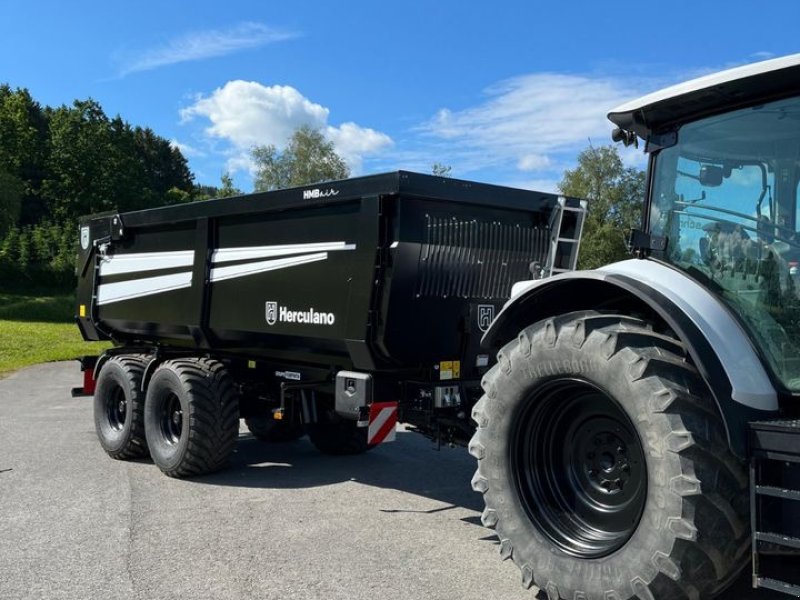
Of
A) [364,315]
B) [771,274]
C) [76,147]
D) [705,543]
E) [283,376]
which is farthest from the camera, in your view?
[76,147]

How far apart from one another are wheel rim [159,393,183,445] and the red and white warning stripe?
2449 millimetres

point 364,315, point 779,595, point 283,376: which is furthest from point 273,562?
point 779,595

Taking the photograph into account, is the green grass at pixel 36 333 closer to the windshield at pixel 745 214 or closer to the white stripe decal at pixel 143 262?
the white stripe decal at pixel 143 262

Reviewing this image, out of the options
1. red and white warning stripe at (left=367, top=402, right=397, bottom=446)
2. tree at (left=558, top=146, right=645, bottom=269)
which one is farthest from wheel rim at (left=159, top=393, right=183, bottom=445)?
tree at (left=558, top=146, right=645, bottom=269)

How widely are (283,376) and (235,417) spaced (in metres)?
0.70

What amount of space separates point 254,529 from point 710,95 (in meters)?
3.95

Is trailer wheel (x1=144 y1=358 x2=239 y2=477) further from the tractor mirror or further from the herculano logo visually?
the tractor mirror

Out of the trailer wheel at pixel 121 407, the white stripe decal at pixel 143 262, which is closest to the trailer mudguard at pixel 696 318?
the white stripe decal at pixel 143 262

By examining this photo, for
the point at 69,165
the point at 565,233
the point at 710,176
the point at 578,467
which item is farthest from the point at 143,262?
the point at 69,165

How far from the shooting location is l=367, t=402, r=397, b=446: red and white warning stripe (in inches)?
213

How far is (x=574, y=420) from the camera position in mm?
3793

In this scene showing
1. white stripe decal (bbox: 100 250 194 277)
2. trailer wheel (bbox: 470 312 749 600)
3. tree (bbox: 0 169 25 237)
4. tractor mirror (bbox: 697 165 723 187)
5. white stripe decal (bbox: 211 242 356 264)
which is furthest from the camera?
tree (bbox: 0 169 25 237)

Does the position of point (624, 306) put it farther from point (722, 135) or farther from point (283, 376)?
point (283, 376)

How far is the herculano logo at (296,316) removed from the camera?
5695 millimetres
